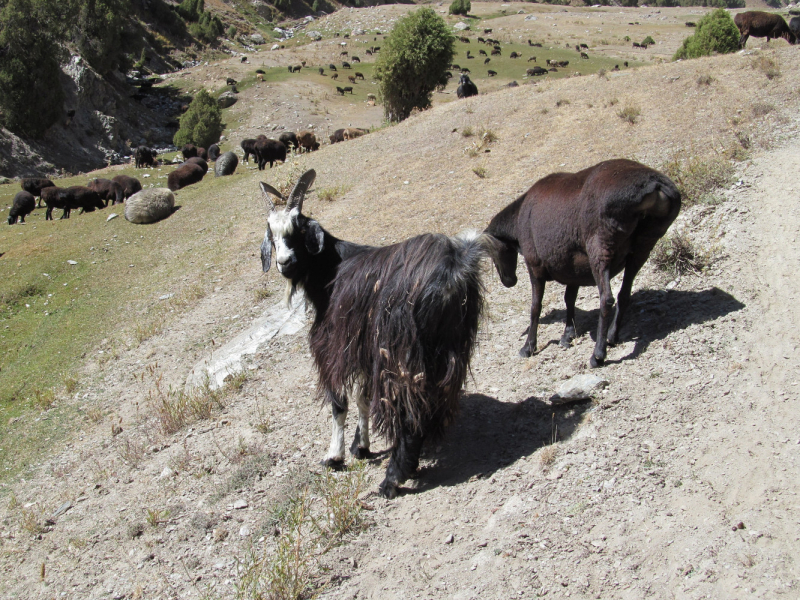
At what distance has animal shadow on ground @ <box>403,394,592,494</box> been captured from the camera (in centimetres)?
462

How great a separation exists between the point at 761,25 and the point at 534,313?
2505 cm

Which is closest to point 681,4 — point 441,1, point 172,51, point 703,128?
point 441,1

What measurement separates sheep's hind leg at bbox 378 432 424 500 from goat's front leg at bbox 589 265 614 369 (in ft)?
6.44

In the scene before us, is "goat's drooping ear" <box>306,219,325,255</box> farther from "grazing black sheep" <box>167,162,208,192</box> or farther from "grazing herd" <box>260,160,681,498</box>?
"grazing black sheep" <box>167,162,208,192</box>

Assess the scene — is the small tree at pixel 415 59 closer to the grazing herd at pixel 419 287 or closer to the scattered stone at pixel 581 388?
the grazing herd at pixel 419 287

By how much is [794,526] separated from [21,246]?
18.5 metres

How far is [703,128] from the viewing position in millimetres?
12086

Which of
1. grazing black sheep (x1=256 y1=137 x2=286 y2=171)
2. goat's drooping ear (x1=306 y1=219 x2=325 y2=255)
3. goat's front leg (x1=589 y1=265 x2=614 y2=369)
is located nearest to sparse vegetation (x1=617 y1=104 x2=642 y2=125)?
goat's front leg (x1=589 y1=265 x2=614 y2=369)

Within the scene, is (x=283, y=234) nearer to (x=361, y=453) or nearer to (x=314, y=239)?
(x=314, y=239)

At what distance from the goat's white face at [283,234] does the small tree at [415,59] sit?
78.2 feet

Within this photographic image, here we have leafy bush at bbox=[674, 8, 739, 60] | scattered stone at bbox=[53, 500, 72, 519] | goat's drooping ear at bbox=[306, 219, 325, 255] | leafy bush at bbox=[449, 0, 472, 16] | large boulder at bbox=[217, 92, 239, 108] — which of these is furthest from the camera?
leafy bush at bbox=[449, 0, 472, 16]

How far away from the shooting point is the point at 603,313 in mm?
5340

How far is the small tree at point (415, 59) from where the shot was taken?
26297 mm

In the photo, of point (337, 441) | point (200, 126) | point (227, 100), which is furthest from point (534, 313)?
point (227, 100)
